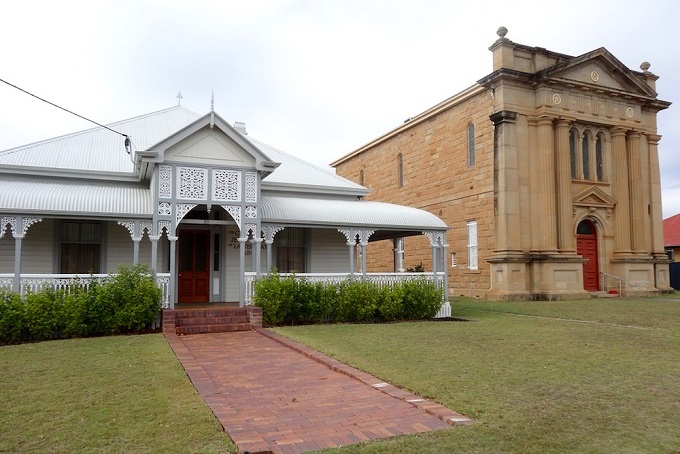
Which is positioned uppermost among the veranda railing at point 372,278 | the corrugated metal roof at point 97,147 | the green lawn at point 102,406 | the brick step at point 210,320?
the corrugated metal roof at point 97,147

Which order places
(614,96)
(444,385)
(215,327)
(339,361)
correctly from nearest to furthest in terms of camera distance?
(444,385) → (339,361) → (215,327) → (614,96)

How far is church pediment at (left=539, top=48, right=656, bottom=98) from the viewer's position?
2491cm

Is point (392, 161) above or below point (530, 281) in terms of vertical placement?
above

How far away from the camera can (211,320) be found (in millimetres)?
13961

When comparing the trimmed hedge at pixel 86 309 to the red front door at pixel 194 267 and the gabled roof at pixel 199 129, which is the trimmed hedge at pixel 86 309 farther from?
the red front door at pixel 194 267

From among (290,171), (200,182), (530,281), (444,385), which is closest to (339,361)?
(444,385)

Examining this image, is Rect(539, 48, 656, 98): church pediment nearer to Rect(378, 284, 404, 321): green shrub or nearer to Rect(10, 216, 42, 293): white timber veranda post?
Rect(378, 284, 404, 321): green shrub

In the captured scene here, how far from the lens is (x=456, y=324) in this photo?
48.1 ft

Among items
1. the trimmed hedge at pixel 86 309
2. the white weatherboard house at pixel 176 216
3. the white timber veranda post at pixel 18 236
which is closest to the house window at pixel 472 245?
the white weatherboard house at pixel 176 216

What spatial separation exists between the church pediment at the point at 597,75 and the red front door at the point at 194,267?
16.7m

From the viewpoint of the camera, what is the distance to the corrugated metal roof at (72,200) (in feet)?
43.3

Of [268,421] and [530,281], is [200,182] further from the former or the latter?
[530,281]

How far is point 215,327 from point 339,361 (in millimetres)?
5488

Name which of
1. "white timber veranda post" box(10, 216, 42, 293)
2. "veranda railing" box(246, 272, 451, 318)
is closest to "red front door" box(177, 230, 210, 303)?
"veranda railing" box(246, 272, 451, 318)
